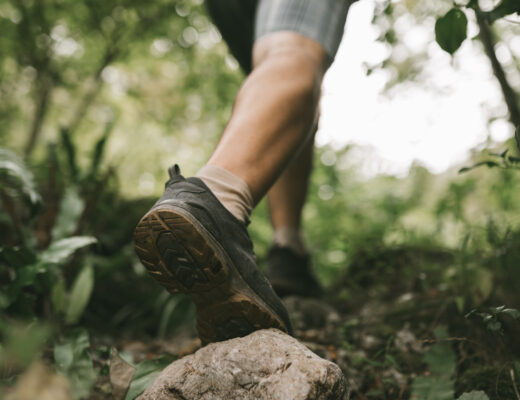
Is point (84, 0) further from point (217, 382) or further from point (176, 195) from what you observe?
point (217, 382)

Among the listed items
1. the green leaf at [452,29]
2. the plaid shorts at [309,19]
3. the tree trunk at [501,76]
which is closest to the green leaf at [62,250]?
the plaid shorts at [309,19]

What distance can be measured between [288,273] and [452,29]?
4.34 feet

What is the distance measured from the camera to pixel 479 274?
1.39m

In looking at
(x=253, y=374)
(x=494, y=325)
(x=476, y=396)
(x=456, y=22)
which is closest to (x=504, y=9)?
(x=456, y=22)

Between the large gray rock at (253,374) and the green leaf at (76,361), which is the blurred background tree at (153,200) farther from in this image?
the large gray rock at (253,374)

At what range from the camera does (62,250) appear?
1435 mm

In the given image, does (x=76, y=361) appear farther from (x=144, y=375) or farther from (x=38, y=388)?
(x=38, y=388)

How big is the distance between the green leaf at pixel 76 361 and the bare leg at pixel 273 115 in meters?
0.64

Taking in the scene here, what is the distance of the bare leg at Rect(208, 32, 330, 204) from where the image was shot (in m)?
1.14

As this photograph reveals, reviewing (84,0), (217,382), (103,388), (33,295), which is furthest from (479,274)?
(84,0)

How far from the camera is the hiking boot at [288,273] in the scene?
76.2 inches

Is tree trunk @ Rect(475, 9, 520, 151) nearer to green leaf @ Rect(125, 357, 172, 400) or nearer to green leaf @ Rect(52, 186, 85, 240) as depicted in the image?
green leaf @ Rect(125, 357, 172, 400)

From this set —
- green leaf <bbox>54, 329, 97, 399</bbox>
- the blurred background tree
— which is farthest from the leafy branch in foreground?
green leaf <bbox>54, 329, 97, 399</bbox>

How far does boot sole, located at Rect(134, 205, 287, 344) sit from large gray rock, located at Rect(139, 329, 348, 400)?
0.05 metres
